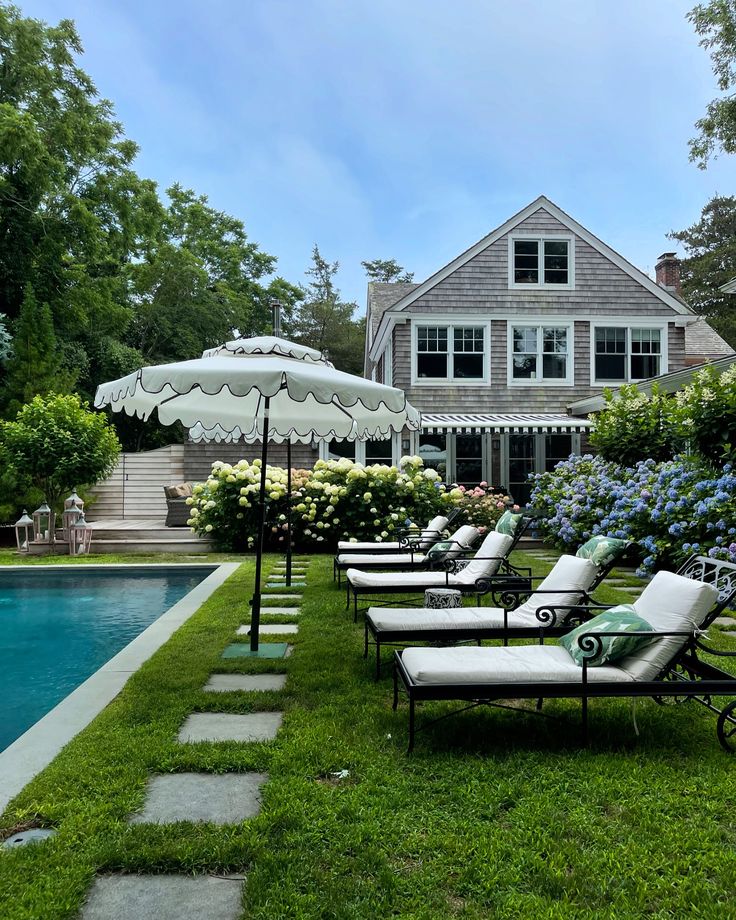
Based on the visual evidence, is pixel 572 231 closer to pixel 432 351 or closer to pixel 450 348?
pixel 450 348

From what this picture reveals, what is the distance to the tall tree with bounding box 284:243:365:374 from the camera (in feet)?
130

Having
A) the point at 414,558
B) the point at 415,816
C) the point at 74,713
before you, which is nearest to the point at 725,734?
the point at 415,816

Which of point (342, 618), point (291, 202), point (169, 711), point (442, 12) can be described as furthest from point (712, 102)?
point (291, 202)

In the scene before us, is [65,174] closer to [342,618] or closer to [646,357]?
[646,357]

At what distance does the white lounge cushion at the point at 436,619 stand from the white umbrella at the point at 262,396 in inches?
43.1

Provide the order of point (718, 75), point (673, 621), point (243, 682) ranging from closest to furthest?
point (673, 621), point (243, 682), point (718, 75)

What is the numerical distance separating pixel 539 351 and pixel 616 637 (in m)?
15.0

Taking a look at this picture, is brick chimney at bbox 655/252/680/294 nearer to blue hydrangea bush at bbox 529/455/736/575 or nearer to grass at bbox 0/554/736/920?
blue hydrangea bush at bbox 529/455/736/575

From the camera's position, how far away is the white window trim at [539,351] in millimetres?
17984

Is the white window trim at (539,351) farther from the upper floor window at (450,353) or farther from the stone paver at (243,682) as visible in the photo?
the stone paver at (243,682)

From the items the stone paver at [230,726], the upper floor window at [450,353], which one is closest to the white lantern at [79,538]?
the upper floor window at [450,353]

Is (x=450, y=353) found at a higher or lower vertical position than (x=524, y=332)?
lower

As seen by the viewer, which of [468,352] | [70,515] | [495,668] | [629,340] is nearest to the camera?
[495,668]

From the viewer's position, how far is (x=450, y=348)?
58.6 ft
